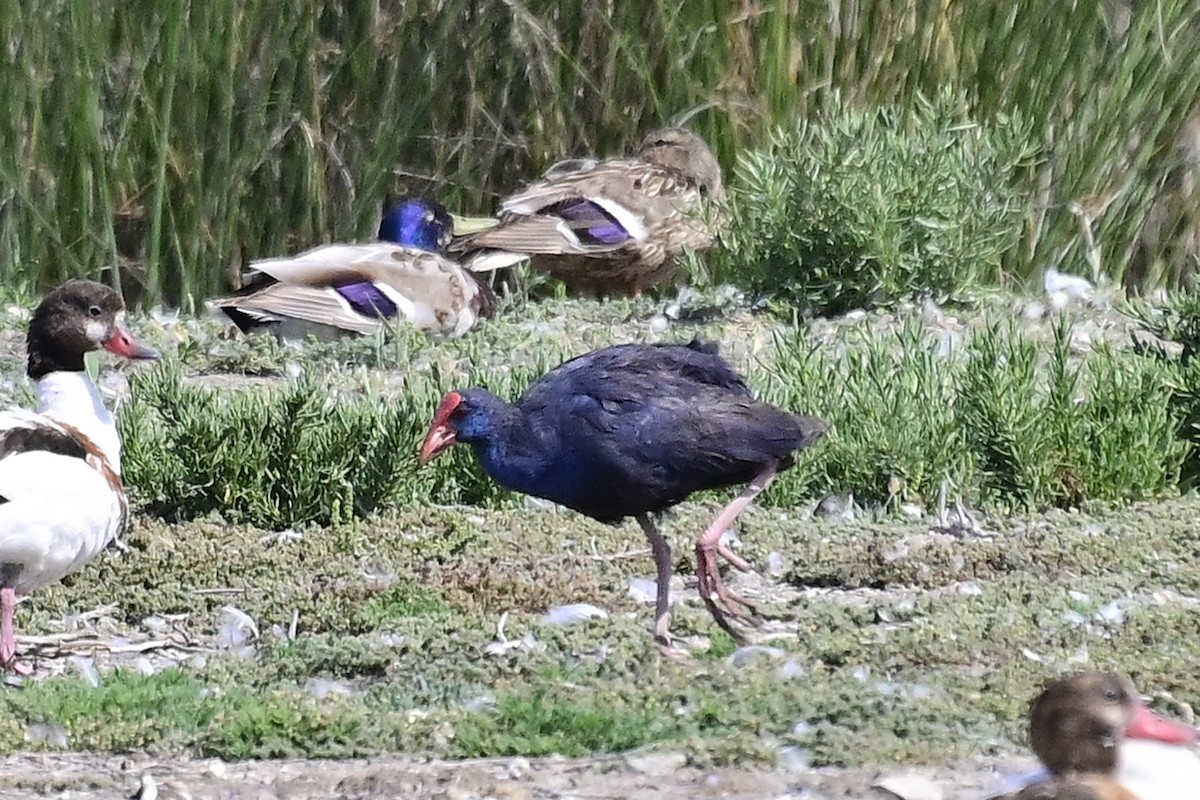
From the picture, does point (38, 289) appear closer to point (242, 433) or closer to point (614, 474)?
point (242, 433)

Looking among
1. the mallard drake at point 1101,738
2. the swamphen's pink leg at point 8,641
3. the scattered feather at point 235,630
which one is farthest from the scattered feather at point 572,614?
the mallard drake at point 1101,738

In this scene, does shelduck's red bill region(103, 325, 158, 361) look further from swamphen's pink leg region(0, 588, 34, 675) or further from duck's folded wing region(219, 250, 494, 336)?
duck's folded wing region(219, 250, 494, 336)

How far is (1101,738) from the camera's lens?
13.2 feet

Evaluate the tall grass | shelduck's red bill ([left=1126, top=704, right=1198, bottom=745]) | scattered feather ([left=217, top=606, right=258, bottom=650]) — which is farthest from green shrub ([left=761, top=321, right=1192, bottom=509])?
the tall grass

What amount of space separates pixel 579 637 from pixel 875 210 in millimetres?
3927

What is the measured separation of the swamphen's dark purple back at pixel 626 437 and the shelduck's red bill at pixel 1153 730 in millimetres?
1967

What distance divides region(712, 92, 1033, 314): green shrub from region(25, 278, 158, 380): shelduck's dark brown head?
138 inches

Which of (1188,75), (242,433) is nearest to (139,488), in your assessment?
(242,433)

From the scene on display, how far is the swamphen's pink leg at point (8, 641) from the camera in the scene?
5.99 meters

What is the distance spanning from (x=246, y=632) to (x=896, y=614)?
178cm

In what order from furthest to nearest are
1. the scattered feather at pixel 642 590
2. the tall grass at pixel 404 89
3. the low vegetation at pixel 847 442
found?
1. the tall grass at pixel 404 89
2. the low vegetation at pixel 847 442
3. the scattered feather at pixel 642 590

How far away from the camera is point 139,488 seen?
7641mm

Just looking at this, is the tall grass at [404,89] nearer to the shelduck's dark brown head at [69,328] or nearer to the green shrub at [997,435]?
the green shrub at [997,435]

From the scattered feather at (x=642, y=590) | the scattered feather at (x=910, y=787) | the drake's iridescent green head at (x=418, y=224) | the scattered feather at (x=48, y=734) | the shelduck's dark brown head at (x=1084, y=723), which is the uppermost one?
the shelduck's dark brown head at (x=1084, y=723)
